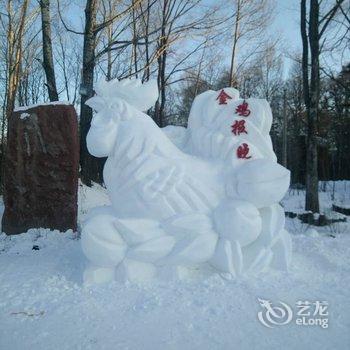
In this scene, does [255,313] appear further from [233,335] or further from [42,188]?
[42,188]

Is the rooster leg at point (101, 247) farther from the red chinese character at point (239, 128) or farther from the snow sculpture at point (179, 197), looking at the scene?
the red chinese character at point (239, 128)

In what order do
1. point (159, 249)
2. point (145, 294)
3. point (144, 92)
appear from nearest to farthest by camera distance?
point (145, 294), point (159, 249), point (144, 92)

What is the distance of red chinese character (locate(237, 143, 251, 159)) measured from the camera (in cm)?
351

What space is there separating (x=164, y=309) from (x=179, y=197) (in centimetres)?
Answer: 87

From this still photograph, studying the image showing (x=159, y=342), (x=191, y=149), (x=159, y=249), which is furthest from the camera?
(x=191, y=149)

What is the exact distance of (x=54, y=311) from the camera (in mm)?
2789

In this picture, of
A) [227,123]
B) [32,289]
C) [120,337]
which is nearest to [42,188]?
[32,289]

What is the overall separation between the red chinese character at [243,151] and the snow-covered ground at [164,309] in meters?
0.95

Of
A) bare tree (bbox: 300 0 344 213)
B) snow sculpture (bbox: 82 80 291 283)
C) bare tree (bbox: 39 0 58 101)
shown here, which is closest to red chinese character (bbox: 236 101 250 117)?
snow sculpture (bbox: 82 80 291 283)

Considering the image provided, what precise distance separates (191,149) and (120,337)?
1.79m

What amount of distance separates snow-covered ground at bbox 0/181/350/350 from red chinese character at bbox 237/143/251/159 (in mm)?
948

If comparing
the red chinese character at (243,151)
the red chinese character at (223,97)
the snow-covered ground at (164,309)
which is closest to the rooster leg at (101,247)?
the snow-covered ground at (164,309)

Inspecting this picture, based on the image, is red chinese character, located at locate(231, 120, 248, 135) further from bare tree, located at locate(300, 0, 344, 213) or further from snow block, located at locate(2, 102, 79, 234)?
bare tree, located at locate(300, 0, 344, 213)

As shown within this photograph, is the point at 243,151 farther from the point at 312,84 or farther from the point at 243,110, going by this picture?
the point at 312,84
